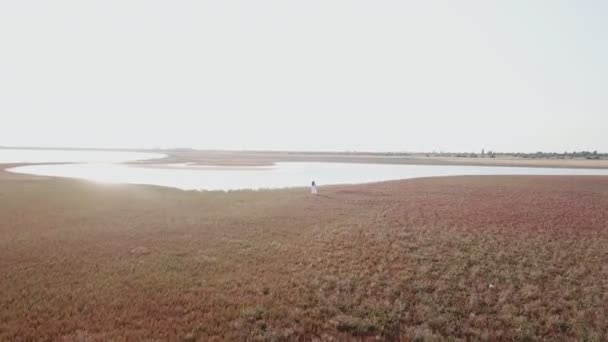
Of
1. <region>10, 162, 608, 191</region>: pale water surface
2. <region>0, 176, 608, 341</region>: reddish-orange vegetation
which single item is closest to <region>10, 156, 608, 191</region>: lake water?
<region>10, 162, 608, 191</region>: pale water surface

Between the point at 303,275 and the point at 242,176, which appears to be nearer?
the point at 303,275

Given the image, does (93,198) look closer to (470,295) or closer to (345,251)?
(345,251)

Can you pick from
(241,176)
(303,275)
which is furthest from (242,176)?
(303,275)

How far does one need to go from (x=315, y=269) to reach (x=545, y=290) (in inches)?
307

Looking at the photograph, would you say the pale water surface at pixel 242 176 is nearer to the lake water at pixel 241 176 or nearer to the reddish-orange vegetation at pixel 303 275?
the lake water at pixel 241 176

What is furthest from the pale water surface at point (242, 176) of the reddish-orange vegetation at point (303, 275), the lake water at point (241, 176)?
the reddish-orange vegetation at point (303, 275)

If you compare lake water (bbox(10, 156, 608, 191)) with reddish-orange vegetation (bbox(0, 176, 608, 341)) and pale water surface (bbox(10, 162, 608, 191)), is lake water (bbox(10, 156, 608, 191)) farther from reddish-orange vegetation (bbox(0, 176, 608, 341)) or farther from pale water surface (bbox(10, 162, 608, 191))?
reddish-orange vegetation (bbox(0, 176, 608, 341))

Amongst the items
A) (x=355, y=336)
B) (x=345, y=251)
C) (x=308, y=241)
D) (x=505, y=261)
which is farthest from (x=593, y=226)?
(x=355, y=336)

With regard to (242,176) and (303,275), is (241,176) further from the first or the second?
(303,275)

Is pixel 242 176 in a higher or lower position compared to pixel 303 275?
higher

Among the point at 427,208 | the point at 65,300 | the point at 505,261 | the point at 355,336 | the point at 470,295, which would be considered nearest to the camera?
the point at 355,336

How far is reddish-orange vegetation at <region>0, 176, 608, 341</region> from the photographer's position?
9.34 metres

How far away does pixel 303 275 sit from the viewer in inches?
500

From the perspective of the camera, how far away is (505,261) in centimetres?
1430
